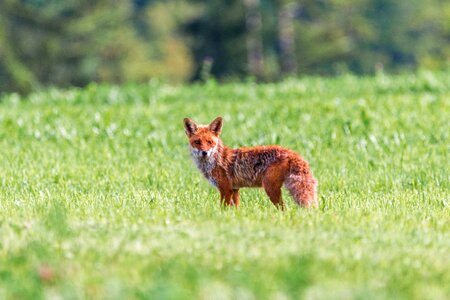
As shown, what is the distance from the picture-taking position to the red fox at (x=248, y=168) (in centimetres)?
866

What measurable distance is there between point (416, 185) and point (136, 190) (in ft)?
9.97

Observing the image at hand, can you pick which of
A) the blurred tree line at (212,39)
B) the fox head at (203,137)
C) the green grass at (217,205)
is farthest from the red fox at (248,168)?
the blurred tree line at (212,39)

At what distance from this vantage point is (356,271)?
6379mm

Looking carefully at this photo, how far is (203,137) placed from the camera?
29.8 feet

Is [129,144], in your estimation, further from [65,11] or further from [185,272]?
[65,11]

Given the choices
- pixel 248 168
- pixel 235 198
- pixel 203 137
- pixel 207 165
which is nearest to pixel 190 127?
pixel 203 137

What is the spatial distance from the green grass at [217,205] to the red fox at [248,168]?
21 cm

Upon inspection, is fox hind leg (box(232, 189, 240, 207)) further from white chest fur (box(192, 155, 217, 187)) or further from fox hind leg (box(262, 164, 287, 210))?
fox hind leg (box(262, 164, 287, 210))

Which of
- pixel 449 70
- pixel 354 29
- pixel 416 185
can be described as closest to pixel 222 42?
pixel 354 29

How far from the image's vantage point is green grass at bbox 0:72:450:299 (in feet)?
20.2

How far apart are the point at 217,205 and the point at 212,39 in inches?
1894

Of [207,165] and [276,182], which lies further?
[207,165]

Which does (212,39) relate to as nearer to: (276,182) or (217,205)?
(217,205)

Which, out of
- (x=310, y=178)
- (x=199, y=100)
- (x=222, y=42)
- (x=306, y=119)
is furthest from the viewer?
(x=222, y=42)
